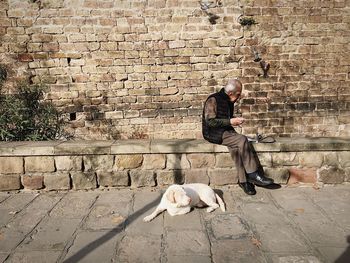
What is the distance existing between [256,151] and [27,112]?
391 centimetres

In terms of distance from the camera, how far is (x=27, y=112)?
5.14 m

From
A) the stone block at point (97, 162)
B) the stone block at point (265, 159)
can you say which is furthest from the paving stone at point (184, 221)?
the stone block at point (265, 159)

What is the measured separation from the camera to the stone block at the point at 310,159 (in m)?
4.02

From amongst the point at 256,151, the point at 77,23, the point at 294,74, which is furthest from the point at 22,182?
the point at 294,74

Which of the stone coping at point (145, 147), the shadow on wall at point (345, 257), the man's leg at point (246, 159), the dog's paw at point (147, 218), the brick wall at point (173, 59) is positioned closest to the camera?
the shadow on wall at point (345, 257)

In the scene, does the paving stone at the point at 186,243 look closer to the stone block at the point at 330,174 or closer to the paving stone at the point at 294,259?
the paving stone at the point at 294,259

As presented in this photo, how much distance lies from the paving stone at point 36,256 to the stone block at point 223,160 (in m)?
2.25

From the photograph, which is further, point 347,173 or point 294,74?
point 294,74

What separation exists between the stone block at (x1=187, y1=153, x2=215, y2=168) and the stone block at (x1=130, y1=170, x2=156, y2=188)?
22.1 inches

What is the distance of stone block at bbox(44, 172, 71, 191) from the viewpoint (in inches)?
155

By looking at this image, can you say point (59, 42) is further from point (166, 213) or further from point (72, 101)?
point (166, 213)

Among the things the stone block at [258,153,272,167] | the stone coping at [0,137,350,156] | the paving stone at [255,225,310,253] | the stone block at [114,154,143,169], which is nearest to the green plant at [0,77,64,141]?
the stone coping at [0,137,350,156]

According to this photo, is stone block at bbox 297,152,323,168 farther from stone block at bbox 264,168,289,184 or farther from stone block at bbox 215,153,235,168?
stone block at bbox 215,153,235,168

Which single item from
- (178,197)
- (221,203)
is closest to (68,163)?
(178,197)
